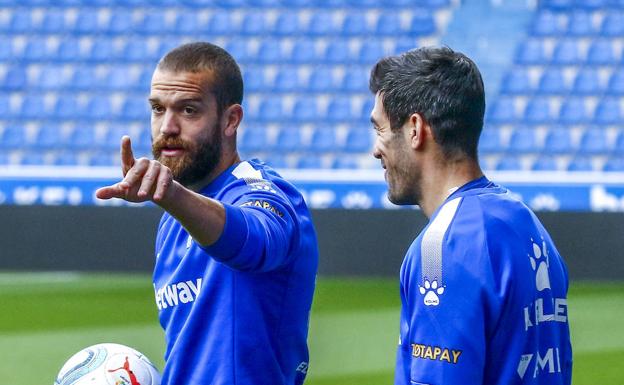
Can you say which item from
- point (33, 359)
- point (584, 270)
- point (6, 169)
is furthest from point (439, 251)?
point (6, 169)

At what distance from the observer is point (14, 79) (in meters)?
14.4

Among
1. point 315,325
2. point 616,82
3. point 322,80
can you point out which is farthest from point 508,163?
point 315,325

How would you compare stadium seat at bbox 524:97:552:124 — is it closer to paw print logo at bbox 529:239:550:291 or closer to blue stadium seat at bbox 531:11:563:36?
blue stadium seat at bbox 531:11:563:36

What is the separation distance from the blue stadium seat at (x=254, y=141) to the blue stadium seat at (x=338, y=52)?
1257 mm

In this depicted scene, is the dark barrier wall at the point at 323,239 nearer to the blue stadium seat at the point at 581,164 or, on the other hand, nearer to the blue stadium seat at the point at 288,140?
the blue stadium seat at the point at 581,164

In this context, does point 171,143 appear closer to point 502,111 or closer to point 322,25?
point 502,111

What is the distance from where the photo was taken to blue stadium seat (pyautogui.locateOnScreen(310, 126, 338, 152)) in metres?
13.5

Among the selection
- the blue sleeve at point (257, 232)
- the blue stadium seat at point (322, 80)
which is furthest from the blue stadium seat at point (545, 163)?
the blue sleeve at point (257, 232)

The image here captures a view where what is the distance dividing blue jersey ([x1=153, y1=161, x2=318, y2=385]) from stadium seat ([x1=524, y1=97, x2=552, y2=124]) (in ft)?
34.7

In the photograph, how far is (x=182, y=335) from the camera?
2982mm

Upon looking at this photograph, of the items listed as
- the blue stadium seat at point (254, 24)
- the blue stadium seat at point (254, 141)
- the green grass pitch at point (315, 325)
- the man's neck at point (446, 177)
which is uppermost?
the blue stadium seat at point (254, 24)

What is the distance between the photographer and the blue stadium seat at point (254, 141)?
537 inches

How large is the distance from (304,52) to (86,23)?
2.87 metres

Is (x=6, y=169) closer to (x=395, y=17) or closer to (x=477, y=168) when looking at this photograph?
(x=395, y=17)
